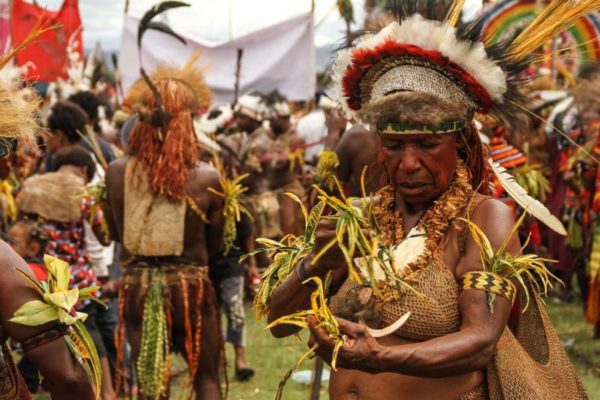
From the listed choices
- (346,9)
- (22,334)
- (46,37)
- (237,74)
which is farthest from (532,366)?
(46,37)

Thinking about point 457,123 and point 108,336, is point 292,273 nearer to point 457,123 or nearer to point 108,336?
point 457,123

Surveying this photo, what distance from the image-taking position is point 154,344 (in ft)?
17.8

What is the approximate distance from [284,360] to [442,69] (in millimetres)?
5279

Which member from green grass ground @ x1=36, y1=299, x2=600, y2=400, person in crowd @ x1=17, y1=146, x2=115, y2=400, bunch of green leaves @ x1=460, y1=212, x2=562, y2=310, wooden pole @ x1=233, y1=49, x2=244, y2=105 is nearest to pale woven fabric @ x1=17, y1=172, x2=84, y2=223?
person in crowd @ x1=17, y1=146, x2=115, y2=400

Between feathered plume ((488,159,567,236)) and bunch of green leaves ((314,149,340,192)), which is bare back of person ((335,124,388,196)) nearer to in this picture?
bunch of green leaves ((314,149,340,192))

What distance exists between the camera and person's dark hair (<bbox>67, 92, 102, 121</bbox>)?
30.0ft

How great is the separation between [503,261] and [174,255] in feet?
9.37

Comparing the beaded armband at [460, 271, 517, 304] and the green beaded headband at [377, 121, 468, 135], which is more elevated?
the green beaded headband at [377, 121, 468, 135]

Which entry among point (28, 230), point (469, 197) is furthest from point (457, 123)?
point (28, 230)

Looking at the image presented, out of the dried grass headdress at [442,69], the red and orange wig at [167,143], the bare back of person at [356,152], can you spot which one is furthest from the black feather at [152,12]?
the dried grass headdress at [442,69]

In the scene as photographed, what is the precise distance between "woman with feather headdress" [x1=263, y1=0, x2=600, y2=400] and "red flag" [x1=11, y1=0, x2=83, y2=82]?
7115 mm

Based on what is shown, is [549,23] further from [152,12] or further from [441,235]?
[152,12]

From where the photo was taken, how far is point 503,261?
2.90m

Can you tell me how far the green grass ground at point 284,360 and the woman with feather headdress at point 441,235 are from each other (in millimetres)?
3834
